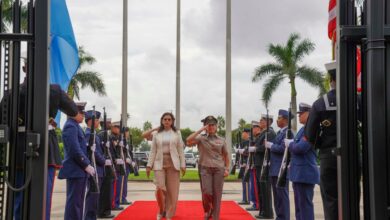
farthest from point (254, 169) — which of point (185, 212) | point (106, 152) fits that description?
point (106, 152)

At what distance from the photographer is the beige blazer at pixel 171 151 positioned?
10.3m

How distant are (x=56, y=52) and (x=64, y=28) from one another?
24 centimetres

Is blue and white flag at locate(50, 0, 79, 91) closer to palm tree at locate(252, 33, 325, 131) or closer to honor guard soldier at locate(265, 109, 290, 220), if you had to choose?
honor guard soldier at locate(265, 109, 290, 220)

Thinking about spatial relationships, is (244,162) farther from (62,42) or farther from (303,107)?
Answer: (62,42)

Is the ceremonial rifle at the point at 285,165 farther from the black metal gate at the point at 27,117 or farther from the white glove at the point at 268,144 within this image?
the black metal gate at the point at 27,117

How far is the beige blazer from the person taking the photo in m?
10.3

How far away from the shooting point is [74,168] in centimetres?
768

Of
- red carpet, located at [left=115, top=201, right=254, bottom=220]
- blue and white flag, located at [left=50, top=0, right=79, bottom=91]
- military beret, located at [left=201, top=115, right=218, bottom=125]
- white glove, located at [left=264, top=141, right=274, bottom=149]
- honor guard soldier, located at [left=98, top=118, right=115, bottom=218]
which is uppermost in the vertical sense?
blue and white flag, located at [left=50, top=0, right=79, bottom=91]

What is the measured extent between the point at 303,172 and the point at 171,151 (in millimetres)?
3207

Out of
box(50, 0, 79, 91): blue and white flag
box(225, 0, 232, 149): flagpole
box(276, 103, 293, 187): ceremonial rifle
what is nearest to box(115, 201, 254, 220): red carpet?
box(276, 103, 293, 187): ceremonial rifle

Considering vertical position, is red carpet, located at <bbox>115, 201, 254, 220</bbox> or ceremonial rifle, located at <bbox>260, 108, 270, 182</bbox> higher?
ceremonial rifle, located at <bbox>260, 108, 270, 182</bbox>

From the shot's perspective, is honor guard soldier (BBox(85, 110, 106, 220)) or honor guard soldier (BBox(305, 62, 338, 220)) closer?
honor guard soldier (BBox(305, 62, 338, 220))

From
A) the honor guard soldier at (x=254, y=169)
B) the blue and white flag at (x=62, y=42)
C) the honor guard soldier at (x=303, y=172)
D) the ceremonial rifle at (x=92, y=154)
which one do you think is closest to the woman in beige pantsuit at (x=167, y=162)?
the ceremonial rifle at (x=92, y=154)

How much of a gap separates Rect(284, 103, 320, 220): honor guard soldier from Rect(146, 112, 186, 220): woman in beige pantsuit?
9.50ft
